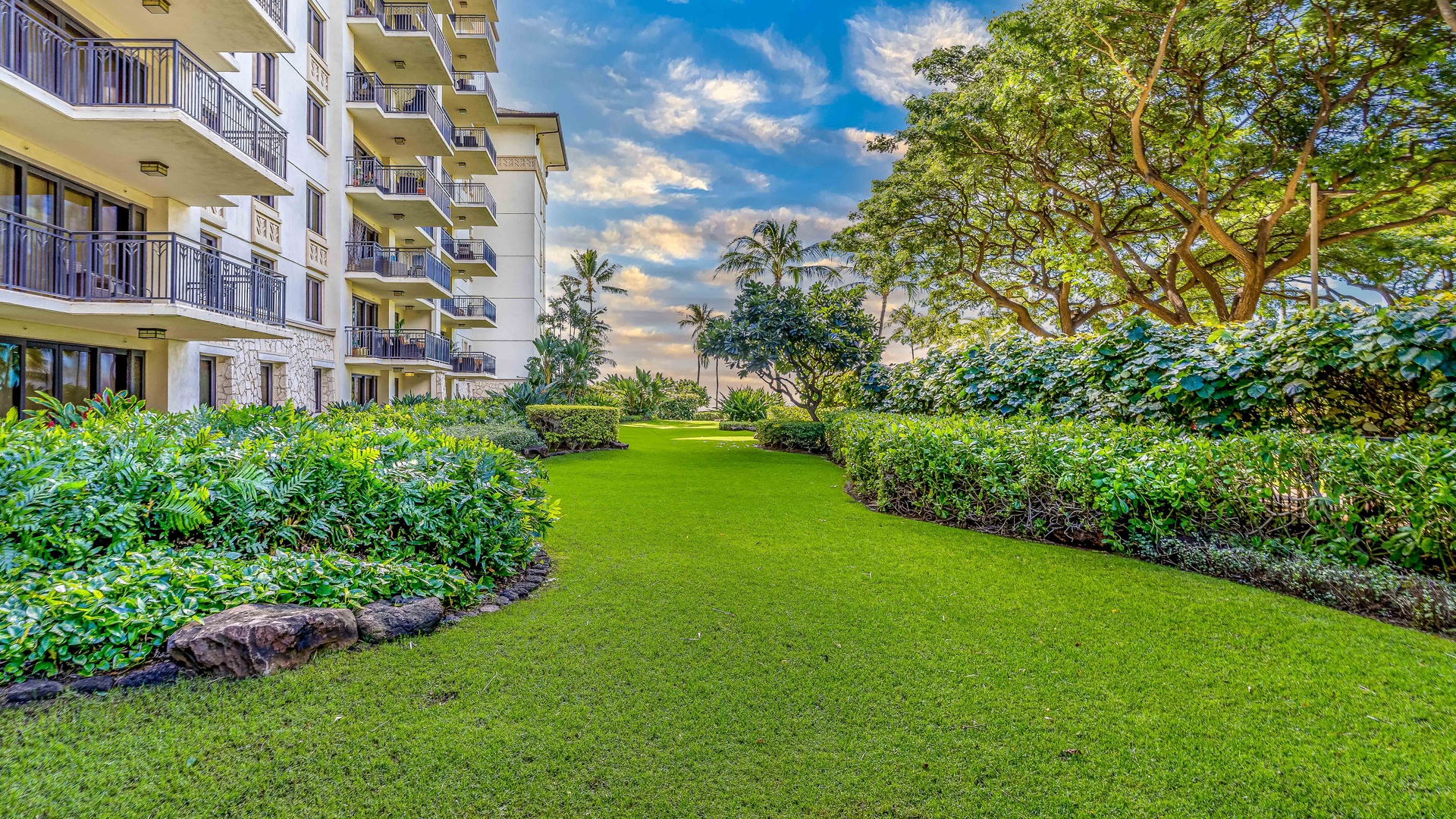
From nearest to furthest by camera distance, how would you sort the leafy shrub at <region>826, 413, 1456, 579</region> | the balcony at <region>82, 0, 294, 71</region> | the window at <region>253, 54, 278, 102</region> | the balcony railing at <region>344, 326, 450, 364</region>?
the leafy shrub at <region>826, 413, 1456, 579</region>
the balcony at <region>82, 0, 294, 71</region>
the window at <region>253, 54, 278, 102</region>
the balcony railing at <region>344, 326, 450, 364</region>

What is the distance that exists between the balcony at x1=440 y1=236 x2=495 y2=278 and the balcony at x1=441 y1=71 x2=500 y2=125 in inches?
201

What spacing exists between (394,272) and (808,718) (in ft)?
66.6

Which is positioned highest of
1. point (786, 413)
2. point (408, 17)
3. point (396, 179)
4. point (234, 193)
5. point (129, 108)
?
point (408, 17)

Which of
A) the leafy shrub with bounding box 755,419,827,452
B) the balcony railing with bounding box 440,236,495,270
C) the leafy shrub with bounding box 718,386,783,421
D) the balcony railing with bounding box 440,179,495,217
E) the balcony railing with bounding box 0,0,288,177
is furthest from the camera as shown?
the leafy shrub with bounding box 718,386,783,421

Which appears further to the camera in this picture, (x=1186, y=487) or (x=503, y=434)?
(x=503, y=434)

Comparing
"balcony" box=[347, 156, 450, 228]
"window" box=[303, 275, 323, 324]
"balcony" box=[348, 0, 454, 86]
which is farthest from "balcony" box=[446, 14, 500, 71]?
"window" box=[303, 275, 323, 324]

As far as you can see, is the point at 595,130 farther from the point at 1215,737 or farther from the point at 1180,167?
the point at 1215,737

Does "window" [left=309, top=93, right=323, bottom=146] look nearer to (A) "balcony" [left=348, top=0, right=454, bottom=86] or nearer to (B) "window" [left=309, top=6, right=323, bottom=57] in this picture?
(B) "window" [left=309, top=6, right=323, bottom=57]

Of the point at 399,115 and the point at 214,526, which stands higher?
the point at 399,115

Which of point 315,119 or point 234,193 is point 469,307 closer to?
point 315,119

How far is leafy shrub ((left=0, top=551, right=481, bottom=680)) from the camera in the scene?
281cm

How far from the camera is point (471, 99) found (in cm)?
2311

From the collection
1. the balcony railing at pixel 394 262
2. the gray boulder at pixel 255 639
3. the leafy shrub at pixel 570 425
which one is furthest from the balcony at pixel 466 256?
the gray boulder at pixel 255 639

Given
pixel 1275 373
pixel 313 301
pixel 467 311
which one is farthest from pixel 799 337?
pixel 467 311
